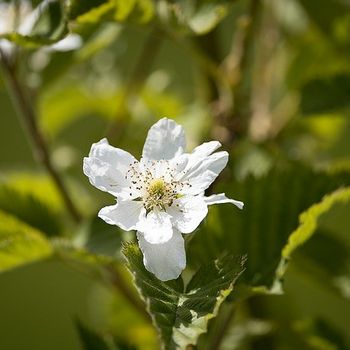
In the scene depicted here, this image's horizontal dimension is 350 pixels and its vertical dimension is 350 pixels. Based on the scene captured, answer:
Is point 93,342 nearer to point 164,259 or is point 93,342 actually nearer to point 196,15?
point 164,259

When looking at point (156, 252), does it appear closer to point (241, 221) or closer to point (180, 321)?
point (180, 321)

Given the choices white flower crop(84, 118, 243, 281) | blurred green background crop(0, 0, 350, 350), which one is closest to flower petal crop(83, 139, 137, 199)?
white flower crop(84, 118, 243, 281)

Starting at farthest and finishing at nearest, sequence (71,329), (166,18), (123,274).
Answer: (71,329) < (123,274) < (166,18)

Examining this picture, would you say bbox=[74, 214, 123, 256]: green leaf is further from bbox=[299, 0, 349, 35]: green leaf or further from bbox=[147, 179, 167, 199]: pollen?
bbox=[299, 0, 349, 35]: green leaf

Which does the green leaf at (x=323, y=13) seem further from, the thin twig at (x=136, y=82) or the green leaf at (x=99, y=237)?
the green leaf at (x=99, y=237)

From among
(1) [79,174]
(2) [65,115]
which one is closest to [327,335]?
(2) [65,115]

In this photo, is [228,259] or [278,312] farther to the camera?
[278,312]

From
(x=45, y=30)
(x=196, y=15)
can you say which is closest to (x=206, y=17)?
(x=196, y=15)
